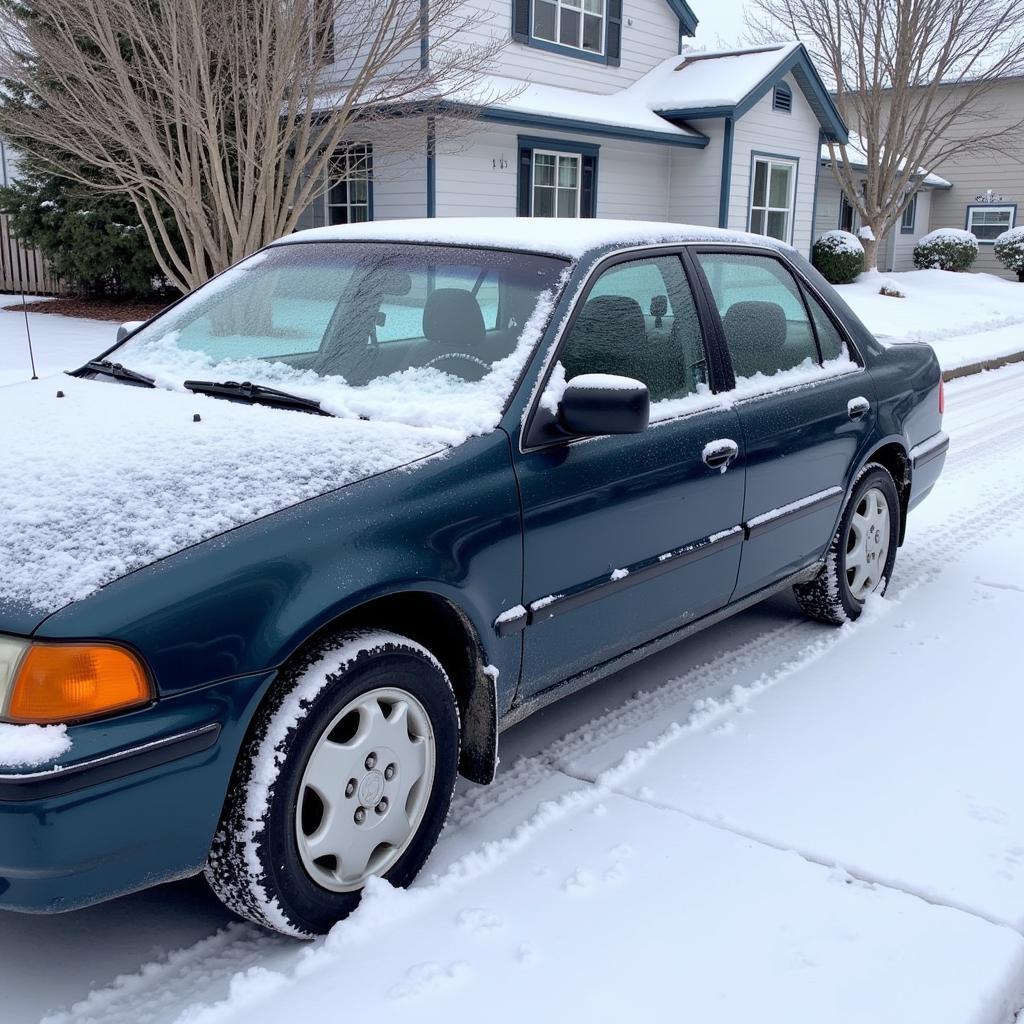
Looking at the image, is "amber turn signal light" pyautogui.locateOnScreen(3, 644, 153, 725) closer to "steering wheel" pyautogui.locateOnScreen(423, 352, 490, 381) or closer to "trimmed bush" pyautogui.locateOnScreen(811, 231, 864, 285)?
"steering wheel" pyautogui.locateOnScreen(423, 352, 490, 381)

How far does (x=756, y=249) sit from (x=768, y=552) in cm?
119

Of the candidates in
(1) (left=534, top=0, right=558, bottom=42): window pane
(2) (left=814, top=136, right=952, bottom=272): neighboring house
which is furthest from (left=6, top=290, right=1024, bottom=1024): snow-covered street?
(2) (left=814, top=136, right=952, bottom=272): neighboring house

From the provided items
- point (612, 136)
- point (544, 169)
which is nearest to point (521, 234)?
point (544, 169)

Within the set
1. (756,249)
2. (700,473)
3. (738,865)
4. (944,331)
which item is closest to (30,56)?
(756,249)

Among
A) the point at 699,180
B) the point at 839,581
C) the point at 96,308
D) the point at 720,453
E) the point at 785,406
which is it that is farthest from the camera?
the point at 699,180

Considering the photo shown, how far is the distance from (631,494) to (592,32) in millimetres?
17709

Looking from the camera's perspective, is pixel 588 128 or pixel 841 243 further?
pixel 841 243

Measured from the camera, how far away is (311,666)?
2.53 metres

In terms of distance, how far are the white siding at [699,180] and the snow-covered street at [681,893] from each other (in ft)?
56.8

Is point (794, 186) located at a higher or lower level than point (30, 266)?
higher

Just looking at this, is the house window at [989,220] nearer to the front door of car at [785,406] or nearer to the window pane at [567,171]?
the window pane at [567,171]

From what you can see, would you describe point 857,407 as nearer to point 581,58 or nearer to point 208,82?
point 208,82

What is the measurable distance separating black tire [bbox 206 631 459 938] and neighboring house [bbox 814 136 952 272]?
26.2 metres

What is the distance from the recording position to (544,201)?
18.7 meters
